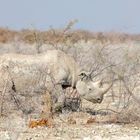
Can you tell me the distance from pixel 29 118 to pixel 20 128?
1666mm

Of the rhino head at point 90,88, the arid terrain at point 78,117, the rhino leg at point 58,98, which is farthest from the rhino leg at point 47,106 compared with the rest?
the rhino head at point 90,88

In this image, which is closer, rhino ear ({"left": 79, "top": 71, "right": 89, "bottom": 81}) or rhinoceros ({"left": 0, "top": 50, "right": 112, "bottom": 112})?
rhinoceros ({"left": 0, "top": 50, "right": 112, "bottom": 112})

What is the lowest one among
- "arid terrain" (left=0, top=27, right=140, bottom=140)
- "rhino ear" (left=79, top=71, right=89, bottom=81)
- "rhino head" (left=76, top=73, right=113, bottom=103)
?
"arid terrain" (left=0, top=27, right=140, bottom=140)

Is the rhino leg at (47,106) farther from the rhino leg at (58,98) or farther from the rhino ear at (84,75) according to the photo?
the rhino ear at (84,75)

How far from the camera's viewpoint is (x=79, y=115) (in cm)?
1473

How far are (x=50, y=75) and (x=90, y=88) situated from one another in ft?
2.99

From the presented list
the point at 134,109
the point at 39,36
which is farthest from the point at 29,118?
the point at 39,36

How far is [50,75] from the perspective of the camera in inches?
586

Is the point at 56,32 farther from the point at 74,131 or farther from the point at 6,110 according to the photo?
the point at 74,131

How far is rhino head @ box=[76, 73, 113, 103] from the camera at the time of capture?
15.0m

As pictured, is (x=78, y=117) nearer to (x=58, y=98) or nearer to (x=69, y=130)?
(x=58, y=98)

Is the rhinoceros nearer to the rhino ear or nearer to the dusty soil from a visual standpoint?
the rhino ear

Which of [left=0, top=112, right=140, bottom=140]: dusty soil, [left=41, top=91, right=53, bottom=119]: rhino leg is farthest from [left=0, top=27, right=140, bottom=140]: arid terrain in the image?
[left=41, top=91, right=53, bottom=119]: rhino leg

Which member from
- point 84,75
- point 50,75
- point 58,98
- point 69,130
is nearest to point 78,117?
point 58,98
